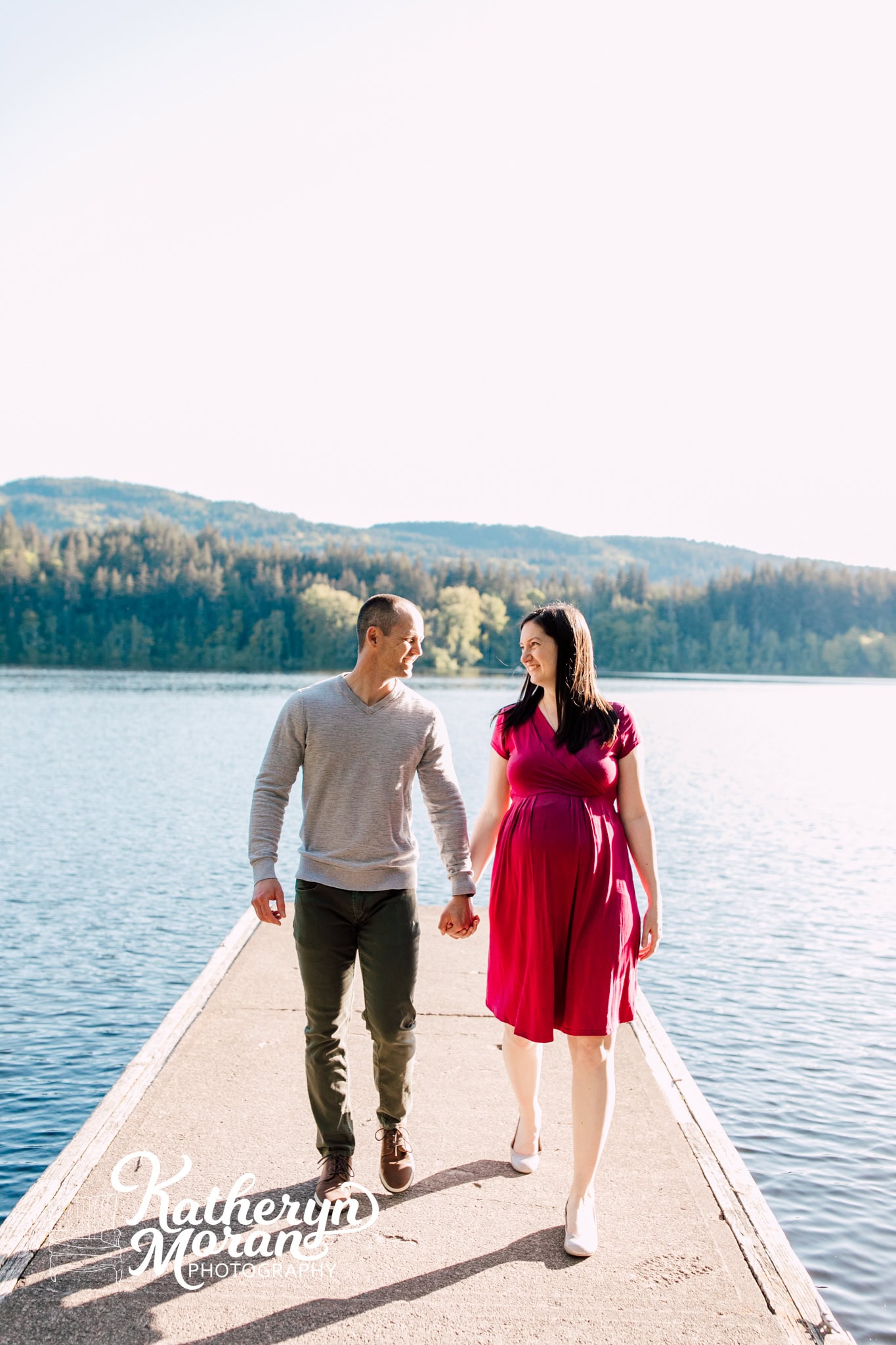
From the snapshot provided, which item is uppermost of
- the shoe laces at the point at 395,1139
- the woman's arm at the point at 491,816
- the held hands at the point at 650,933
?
the woman's arm at the point at 491,816

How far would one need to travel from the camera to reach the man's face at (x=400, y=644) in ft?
13.4

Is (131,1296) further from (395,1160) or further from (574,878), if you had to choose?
(574,878)

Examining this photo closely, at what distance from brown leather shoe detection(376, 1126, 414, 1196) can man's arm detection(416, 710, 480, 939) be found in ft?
2.49

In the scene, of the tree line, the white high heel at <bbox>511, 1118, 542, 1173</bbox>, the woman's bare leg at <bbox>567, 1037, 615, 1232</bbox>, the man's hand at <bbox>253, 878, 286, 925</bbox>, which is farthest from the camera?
the tree line

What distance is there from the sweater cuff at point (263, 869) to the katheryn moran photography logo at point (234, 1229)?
115 cm

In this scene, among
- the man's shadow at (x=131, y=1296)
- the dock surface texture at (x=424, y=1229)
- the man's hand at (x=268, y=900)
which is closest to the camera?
the man's shadow at (x=131, y=1296)

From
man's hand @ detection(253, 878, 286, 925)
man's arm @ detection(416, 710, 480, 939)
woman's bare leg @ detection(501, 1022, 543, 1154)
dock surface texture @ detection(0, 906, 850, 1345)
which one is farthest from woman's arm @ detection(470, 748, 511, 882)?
dock surface texture @ detection(0, 906, 850, 1345)

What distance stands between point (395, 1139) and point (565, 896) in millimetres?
1143

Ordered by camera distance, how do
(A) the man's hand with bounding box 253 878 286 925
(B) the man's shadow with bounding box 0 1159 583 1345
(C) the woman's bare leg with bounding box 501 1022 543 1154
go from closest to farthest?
(B) the man's shadow with bounding box 0 1159 583 1345 < (A) the man's hand with bounding box 253 878 286 925 < (C) the woman's bare leg with bounding box 501 1022 543 1154

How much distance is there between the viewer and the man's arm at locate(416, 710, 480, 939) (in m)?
4.18

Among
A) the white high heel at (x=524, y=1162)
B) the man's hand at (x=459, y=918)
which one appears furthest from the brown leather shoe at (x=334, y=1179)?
the man's hand at (x=459, y=918)

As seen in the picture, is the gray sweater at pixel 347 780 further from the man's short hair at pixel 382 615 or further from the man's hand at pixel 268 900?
the man's short hair at pixel 382 615

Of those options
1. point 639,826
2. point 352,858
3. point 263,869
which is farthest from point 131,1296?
point 639,826

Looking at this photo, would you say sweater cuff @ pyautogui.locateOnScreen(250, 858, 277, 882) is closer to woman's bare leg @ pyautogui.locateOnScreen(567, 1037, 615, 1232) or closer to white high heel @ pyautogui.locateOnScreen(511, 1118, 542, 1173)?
woman's bare leg @ pyautogui.locateOnScreen(567, 1037, 615, 1232)
